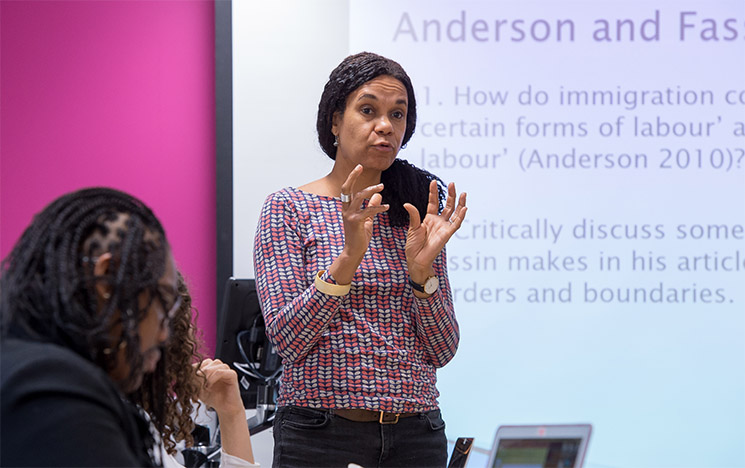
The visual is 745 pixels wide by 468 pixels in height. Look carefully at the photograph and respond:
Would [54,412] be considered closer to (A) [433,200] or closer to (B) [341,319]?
(B) [341,319]

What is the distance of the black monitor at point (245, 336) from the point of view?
2.30 meters

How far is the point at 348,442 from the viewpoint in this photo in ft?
5.03

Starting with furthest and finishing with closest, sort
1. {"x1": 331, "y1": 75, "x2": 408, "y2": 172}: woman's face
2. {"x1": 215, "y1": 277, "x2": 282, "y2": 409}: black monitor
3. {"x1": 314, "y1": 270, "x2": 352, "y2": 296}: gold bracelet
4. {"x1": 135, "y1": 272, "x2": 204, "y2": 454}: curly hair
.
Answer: {"x1": 215, "y1": 277, "x2": 282, "y2": 409}: black monitor
{"x1": 331, "y1": 75, "x2": 408, "y2": 172}: woman's face
{"x1": 314, "y1": 270, "x2": 352, "y2": 296}: gold bracelet
{"x1": 135, "y1": 272, "x2": 204, "y2": 454}: curly hair

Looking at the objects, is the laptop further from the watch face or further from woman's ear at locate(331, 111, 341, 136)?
woman's ear at locate(331, 111, 341, 136)

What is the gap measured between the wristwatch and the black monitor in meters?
0.80

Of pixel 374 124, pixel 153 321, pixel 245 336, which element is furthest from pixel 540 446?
pixel 245 336

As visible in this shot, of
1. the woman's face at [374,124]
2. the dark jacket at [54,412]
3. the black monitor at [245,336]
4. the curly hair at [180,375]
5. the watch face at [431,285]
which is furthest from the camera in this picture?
the black monitor at [245,336]

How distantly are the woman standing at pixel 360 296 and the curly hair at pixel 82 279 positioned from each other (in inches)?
24.7

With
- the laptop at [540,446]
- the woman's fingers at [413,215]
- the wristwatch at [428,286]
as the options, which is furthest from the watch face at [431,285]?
the laptop at [540,446]

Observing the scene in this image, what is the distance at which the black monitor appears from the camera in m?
2.30

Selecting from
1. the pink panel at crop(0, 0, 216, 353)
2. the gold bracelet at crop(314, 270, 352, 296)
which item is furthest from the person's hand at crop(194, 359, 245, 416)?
the pink panel at crop(0, 0, 216, 353)

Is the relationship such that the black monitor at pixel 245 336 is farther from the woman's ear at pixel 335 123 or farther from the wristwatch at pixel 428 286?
the wristwatch at pixel 428 286

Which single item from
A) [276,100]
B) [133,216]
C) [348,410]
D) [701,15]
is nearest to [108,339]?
[133,216]

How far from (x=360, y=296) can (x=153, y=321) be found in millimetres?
722
